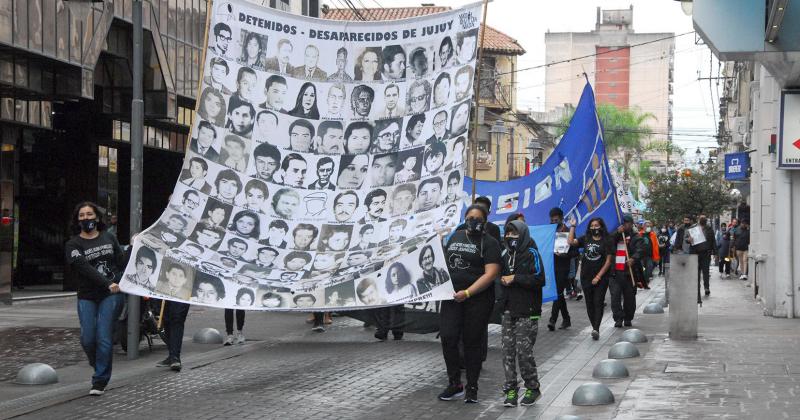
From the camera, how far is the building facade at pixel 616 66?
136 meters

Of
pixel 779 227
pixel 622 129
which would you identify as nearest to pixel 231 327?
pixel 779 227

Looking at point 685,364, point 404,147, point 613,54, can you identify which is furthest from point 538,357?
point 613,54

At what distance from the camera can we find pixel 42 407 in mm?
10117

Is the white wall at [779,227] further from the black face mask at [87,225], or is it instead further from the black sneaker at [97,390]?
the black sneaker at [97,390]

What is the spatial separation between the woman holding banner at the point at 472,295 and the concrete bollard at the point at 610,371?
2.00 meters

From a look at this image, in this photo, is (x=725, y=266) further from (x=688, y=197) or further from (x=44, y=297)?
(x=44, y=297)

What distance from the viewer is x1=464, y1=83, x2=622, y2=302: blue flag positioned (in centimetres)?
1919

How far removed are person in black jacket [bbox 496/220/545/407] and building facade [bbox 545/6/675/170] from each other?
410 feet

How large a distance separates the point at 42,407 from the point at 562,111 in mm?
99196

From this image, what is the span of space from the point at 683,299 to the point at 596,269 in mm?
1386

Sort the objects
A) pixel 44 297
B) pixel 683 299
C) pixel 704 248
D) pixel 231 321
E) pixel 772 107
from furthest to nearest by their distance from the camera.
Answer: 1. pixel 44 297
2. pixel 704 248
3. pixel 772 107
4. pixel 683 299
5. pixel 231 321

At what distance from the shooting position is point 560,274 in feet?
59.8

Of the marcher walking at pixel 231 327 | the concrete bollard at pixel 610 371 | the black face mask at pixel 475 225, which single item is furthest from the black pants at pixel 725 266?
the black face mask at pixel 475 225

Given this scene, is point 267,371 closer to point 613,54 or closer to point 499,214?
point 499,214
